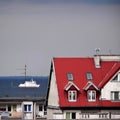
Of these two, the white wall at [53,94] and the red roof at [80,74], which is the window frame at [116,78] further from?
the white wall at [53,94]

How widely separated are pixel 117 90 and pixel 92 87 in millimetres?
1245

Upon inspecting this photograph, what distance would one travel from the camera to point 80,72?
3412 centimetres

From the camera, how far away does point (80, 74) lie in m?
34.0

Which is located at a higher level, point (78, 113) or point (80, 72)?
point (80, 72)

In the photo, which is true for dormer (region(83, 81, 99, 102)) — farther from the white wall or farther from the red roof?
the white wall

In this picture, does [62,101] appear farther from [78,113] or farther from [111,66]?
[111,66]

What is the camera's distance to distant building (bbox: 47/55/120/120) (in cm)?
3244

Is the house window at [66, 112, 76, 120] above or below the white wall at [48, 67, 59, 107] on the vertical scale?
below

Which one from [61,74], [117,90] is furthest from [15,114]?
[117,90]

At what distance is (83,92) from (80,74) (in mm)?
1263

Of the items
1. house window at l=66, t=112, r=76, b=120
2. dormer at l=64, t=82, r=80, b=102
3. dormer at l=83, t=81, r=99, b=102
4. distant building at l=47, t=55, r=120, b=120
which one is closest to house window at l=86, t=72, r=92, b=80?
distant building at l=47, t=55, r=120, b=120

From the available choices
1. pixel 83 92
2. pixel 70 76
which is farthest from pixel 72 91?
pixel 70 76

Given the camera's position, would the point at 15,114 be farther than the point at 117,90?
Yes

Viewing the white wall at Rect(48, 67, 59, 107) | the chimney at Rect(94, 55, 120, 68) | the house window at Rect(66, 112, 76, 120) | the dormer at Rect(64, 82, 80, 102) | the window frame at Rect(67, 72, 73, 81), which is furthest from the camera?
the chimney at Rect(94, 55, 120, 68)
